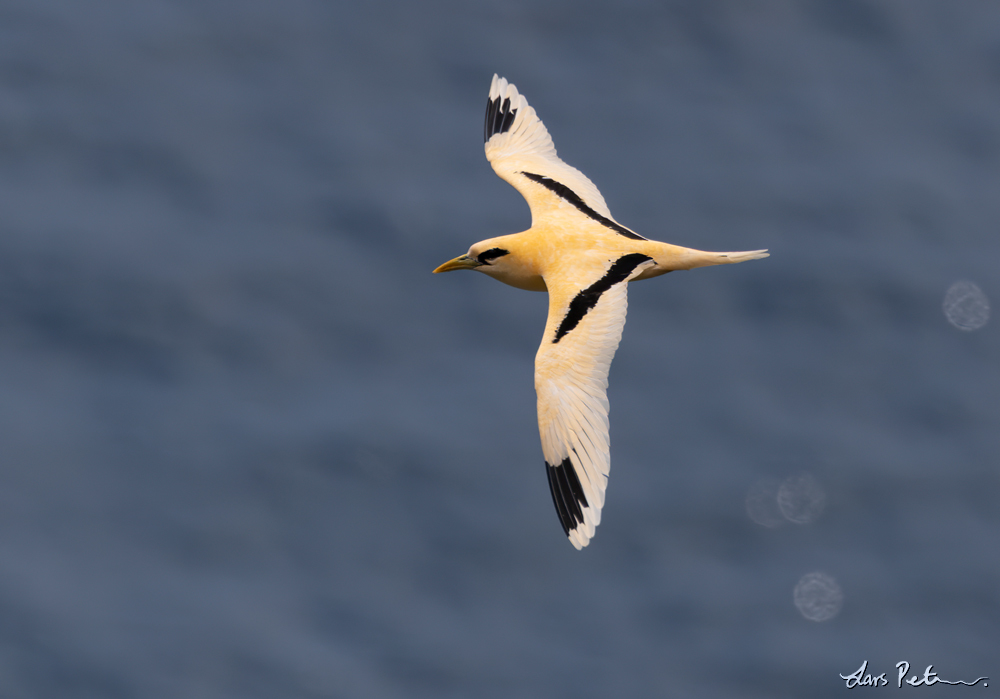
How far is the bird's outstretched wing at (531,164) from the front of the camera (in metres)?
29.2

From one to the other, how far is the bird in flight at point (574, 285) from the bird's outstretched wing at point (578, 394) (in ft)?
0.06

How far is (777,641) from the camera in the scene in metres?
43.5

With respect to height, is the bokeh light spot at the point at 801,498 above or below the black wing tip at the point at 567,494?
above

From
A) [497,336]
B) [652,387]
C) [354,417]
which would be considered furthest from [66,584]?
[652,387]

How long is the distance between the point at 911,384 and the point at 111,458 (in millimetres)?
26057

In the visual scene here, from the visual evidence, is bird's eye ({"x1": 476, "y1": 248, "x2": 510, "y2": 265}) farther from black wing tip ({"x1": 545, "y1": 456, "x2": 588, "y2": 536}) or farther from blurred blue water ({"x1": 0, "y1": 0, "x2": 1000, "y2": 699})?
blurred blue water ({"x1": 0, "y1": 0, "x2": 1000, "y2": 699})

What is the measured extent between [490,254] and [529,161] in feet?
15.4

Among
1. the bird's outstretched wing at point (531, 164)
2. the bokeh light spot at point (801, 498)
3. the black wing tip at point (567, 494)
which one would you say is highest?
the bokeh light spot at point (801, 498)

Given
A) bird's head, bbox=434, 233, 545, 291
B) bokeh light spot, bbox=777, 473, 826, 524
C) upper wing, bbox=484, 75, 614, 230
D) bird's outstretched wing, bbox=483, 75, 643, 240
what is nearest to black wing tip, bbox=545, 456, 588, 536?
bird's head, bbox=434, 233, 545, 291

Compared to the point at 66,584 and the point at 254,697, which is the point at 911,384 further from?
the point at 66,584

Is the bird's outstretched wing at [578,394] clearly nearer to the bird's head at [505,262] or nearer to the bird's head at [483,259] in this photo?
the bird's head at [505,262]

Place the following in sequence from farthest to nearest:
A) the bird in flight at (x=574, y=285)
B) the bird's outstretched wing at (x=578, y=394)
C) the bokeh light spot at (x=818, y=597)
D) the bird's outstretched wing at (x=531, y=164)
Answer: the bokeh light spot at (x=818, y=597), the bird's outstretched wing at (x=531, y=164), the bird in flight at (x=574, y=285), the bird's outstretched wing at (x=578, y=394)

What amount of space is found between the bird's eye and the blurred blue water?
1662cm
